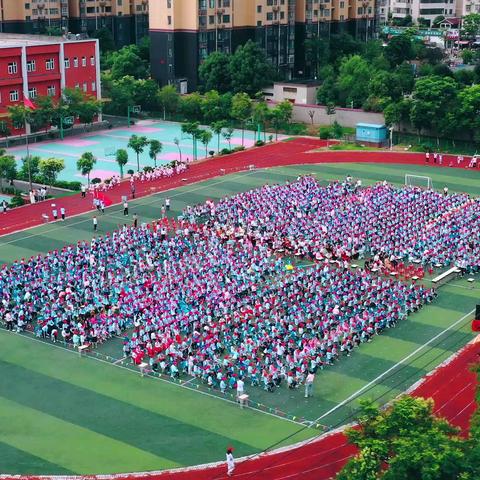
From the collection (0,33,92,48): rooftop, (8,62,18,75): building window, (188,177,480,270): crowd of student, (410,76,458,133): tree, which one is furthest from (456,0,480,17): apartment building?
(188,177,480,270): crowd of student

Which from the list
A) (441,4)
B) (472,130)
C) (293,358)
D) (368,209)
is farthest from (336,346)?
(441,4)

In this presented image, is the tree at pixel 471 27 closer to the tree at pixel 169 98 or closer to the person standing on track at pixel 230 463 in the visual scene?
the tree at pixel 169 98

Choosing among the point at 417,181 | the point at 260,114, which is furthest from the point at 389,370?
the point at 260,114

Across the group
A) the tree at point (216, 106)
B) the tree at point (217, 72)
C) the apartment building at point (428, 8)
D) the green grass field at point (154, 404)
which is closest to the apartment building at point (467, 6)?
the apartment building at point (428, 8)

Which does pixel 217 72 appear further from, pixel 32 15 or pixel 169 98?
pixel 32 15

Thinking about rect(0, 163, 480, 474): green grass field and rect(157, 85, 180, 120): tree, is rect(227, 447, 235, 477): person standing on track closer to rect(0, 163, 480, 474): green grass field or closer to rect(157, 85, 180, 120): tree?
rect(0, 163, 480, 474): green grass field

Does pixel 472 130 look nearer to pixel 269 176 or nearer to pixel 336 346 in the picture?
pixel 269 176

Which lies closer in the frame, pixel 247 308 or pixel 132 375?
pixel 132 375
